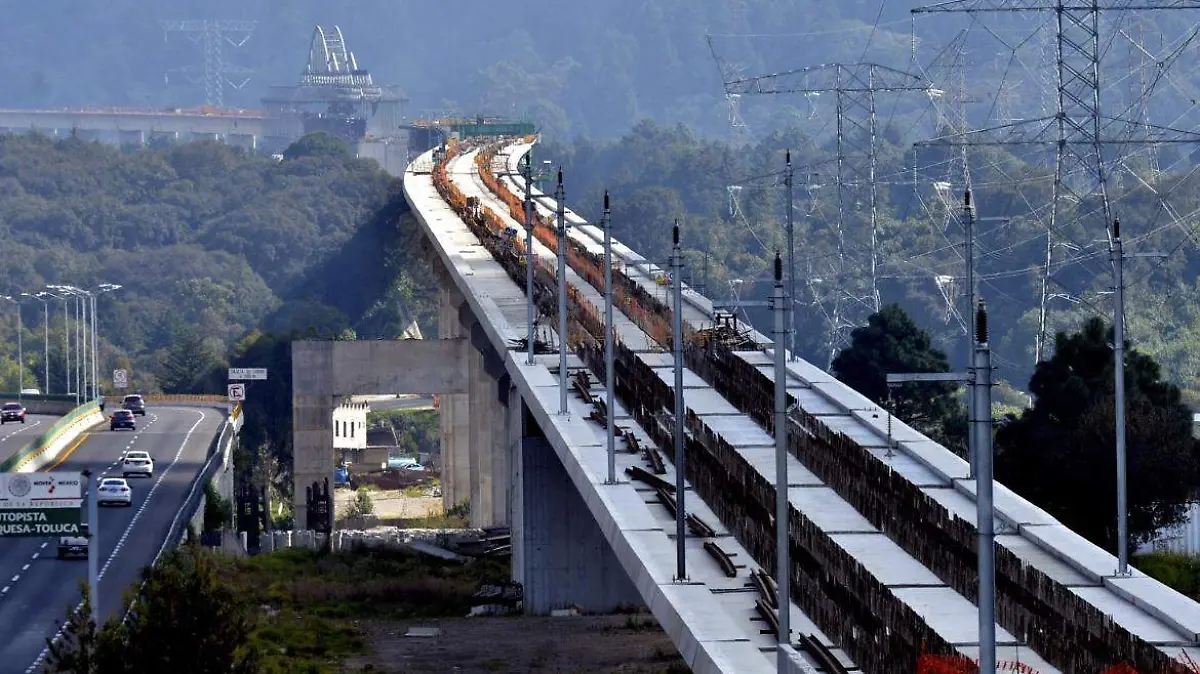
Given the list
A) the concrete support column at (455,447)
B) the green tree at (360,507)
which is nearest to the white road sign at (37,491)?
the green tree at (360,507)

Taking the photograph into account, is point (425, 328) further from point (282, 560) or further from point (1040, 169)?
point (282, 560)

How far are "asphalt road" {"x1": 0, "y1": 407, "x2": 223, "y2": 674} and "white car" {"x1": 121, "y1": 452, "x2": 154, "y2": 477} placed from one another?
0.75 feet

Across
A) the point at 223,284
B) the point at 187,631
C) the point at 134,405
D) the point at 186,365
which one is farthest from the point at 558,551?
A: the point at 223,284

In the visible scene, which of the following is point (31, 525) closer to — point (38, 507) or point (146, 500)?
point (38, 507)

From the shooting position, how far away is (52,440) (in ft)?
260

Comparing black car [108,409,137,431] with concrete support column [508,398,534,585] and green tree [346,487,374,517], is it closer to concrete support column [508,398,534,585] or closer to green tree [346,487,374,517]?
green tree [346,487,374,517]

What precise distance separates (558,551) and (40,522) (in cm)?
1145

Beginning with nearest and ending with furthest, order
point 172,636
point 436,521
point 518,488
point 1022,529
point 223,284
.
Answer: point 172,636
point 1022,529
point 518,488
point 436,521
point 223,284

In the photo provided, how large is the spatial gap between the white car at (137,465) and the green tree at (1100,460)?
99.5 feet

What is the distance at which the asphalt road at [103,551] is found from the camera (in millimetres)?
44188

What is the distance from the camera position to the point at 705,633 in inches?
1079

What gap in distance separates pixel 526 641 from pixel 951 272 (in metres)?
70.7

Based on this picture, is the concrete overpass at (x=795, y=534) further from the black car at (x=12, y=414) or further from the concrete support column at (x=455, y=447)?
the black car at (x=12, y=414)

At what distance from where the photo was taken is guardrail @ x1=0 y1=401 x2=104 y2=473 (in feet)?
234
